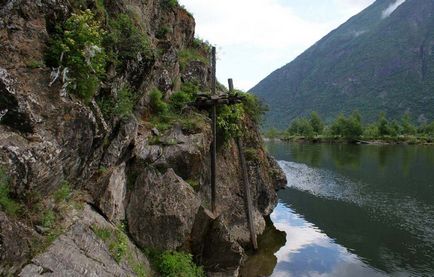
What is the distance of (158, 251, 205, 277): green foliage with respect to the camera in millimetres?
14391

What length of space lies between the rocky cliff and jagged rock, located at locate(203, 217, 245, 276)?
0.05 metres

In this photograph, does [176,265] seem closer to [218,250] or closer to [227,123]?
[218,250]

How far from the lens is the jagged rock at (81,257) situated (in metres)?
9.23

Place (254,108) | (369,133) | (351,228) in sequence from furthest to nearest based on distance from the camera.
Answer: (369,133) → (351,228) → (254,108)

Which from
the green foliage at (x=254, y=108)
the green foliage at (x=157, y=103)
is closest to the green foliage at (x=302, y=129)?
the green foliage at (x=254, y=108)

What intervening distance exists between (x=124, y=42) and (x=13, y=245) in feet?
28.7

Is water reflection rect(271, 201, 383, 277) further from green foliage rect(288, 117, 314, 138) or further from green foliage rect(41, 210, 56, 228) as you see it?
green foliage rect(288, 117, 314, 138)

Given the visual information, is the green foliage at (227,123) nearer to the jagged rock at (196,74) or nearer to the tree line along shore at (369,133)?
the jagged rock at (196,74)

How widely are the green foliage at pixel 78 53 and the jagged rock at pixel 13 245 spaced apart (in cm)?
450

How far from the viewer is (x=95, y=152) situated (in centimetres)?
1353

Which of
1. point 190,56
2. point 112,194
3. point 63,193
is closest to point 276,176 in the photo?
point 190,56

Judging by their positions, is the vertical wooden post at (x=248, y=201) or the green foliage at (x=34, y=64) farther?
the vertical wooden post at (x=248, y=201)

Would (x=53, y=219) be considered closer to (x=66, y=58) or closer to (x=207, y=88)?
(x=66, y=58)

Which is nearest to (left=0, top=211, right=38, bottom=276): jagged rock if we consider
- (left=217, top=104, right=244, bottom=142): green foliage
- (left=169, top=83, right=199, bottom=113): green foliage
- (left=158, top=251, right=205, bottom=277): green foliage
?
(left=158, top=251, right=205, bottom=277): green foliage
